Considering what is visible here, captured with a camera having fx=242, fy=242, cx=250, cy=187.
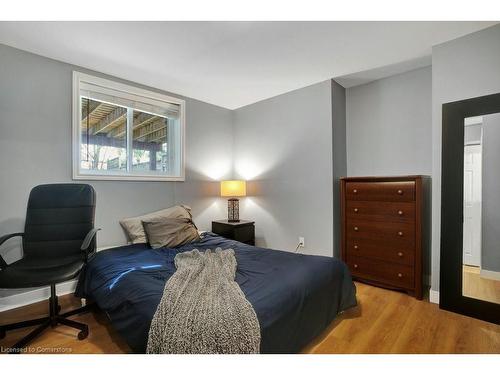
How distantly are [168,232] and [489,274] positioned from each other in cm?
292

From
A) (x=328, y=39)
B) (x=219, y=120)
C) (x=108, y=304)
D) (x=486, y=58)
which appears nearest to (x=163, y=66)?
(x=219, y=120)

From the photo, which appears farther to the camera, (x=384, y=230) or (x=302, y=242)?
(x=302, y=242)

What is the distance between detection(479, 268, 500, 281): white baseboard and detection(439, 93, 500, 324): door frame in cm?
16

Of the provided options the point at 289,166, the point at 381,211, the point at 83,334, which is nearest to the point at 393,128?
the point at 381,211

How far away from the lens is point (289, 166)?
11.0 ft

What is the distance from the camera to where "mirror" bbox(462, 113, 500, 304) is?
198 centimetres

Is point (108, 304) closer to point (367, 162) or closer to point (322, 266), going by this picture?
point (322, 266)

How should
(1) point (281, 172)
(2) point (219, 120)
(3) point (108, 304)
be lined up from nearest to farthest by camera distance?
(3) point (108, 304), (1) point (281, 172), (2) point (219, 120)

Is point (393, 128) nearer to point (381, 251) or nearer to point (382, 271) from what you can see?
point (381, 251)

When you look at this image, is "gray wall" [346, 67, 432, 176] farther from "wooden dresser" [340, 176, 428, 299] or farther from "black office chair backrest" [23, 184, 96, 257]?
"black office chair backrest" [23, 184, 96, 257]

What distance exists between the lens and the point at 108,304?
1.63 meters

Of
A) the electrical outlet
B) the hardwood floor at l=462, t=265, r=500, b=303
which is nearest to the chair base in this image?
the electrical outlet

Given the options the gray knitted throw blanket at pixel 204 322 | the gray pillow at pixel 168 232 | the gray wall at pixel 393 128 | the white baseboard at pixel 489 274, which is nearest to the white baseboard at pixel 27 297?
the gray pillow at pixel 168 232
